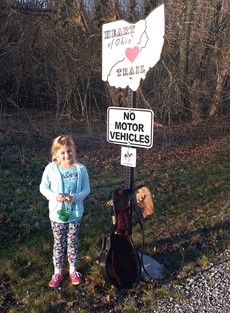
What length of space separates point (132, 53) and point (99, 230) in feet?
8.39

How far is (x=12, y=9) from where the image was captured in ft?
39.3

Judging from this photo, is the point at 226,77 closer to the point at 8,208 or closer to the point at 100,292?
the point at 8,208

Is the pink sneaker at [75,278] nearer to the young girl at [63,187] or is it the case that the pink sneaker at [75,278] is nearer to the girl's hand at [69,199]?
the young girl at [63,187]

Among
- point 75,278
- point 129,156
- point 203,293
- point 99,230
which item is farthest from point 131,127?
point 99,230

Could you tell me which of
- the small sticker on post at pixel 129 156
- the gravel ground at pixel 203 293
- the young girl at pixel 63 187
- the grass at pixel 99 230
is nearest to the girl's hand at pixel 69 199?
the young girl at pixel 63 187

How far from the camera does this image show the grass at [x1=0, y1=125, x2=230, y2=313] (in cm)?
400

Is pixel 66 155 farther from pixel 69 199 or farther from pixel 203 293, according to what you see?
pixel 203 293

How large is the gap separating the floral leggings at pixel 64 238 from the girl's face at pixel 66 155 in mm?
594

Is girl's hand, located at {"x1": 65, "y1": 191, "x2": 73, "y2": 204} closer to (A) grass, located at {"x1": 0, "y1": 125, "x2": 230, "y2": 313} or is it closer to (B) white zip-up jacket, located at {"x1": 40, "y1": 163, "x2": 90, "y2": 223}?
(B) white zip-up jacket, located at {"x1": 40, "y1": 163, "x2": 90, "y2": 223}

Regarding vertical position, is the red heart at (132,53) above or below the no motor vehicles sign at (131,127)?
above

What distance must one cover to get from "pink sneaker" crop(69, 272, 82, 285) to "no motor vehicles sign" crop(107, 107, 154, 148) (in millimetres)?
1412

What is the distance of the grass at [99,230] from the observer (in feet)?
13.1

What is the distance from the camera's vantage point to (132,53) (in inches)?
163

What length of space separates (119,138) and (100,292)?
1542mm
